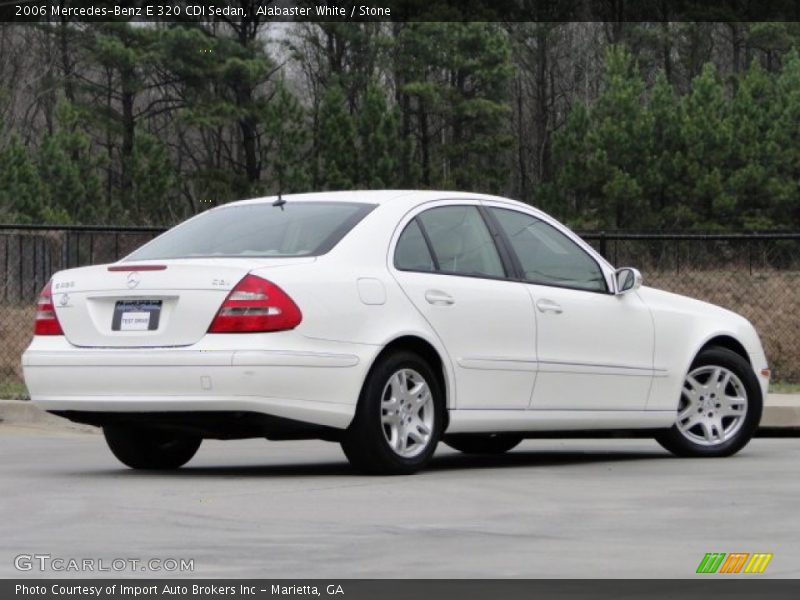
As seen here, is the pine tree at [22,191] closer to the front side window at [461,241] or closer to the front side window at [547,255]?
the front side window at [547,255]

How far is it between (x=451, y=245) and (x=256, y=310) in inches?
64.5

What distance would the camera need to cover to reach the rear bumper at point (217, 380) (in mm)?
9609

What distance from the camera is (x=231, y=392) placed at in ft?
31.5

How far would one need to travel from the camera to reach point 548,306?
36.5ft

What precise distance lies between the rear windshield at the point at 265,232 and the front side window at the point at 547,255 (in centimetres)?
112

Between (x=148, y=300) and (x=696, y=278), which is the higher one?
(x=148, y=300)

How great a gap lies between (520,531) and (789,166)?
1473 inches

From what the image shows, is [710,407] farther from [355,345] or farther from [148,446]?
[148,446]

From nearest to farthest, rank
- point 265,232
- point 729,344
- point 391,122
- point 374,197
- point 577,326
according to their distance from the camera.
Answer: point 265,232, point 374,197, point 577,326, point 729,344, point 391,122

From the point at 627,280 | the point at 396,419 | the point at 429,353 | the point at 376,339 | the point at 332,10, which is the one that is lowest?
the point at 396,419

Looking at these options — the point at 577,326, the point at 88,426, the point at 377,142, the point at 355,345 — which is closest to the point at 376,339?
the point at 355,345

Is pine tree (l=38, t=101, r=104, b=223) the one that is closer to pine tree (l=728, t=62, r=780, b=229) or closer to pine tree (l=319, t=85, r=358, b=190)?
pine tree (l=319, t=85, r=358, b=190)

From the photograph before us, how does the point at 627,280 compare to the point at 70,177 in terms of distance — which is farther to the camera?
the point at 70,177

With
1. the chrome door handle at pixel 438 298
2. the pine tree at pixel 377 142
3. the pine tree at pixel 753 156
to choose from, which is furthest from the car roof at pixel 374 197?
the pine tree at pixel 377 142
